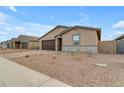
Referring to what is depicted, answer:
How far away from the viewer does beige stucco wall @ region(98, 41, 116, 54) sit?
16359mm

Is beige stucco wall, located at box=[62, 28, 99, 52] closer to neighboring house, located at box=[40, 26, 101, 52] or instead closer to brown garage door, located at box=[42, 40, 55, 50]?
neighboring house, located at box=[40, 26, 101, 52]

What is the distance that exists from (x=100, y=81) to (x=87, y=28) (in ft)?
46.0

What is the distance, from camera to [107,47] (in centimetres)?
1688

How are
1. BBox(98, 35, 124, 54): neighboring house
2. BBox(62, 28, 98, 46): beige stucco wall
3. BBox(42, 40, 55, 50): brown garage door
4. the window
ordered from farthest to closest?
BBox(42, 40, 55, 50): brown garage door → the window → BBox(62, 28, 98, 46): beige stucco wall → BBox(98, 35, 124, 54): neighboring house

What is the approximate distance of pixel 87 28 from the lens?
17.8 metres

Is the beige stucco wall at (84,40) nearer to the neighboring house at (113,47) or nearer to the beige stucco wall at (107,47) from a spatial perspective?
the beige stucco wall at (107,47)

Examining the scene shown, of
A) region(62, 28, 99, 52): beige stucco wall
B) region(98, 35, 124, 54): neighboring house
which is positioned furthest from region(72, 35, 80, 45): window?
region(98, 35, 124, 54): neighboring house

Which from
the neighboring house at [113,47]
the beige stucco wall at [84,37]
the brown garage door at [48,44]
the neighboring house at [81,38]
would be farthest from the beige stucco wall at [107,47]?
the brown garage door at [48,44]

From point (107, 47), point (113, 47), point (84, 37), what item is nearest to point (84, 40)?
point (84, 37)

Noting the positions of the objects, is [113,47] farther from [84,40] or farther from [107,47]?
[84,40]

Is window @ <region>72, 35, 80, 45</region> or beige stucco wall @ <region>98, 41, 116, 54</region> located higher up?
window @ <region>72, 35, 80, 45</region>
